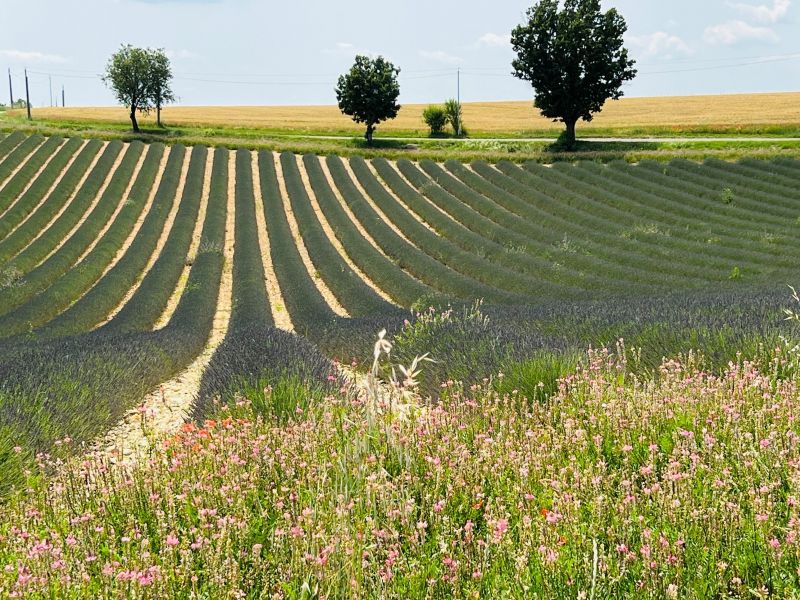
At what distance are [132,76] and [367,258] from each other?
1785 inches

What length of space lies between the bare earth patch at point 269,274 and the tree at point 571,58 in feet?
64.4

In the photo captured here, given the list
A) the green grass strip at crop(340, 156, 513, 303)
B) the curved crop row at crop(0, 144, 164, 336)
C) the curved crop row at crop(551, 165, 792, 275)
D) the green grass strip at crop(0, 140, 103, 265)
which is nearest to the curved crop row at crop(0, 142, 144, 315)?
the curved crop row at crop(0, 144, 164, 336)

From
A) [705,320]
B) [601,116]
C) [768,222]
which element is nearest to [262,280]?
[705,320]

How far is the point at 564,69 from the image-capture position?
152ft

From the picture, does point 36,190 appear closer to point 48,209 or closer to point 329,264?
point 48,209

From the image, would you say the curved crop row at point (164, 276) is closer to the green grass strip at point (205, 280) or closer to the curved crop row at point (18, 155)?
the green grass strip at point (205, 280)

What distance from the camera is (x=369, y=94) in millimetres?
54656

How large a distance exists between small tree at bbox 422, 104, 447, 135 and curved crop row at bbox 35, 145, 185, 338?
2904 cm

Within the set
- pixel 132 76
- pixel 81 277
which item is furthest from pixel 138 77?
pixel 81 277

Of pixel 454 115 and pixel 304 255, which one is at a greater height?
pixel 454 115

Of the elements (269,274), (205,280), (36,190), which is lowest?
(269,274)

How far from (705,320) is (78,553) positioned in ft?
22.3

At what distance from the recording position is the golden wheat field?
58531mm

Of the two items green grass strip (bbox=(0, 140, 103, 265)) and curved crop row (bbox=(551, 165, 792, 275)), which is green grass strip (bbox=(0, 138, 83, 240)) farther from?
curved crop row (bbox=(551, 165, 792, 275))
